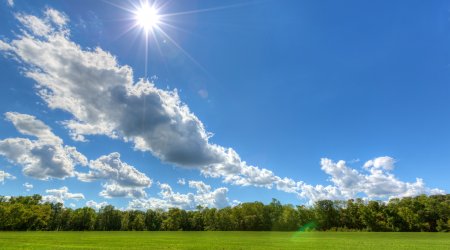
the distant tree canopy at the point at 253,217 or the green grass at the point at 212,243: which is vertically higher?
the distant tree canopy at the point at 253,217

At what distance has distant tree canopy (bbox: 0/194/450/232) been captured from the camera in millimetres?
126625

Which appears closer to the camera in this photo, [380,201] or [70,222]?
[380,201]

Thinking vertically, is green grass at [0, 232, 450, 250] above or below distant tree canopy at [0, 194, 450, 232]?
below

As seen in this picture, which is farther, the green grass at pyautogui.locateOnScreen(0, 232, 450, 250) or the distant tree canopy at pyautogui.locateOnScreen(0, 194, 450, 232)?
the distant tree canopy at pyautogui.locateOnScreen(0, 194, 450, 232)

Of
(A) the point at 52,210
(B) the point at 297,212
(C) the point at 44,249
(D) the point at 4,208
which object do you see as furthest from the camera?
(A) the point at 52,210

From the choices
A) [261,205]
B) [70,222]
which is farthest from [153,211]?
[261,205]

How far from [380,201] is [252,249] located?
131 m

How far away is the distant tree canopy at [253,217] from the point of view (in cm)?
12662

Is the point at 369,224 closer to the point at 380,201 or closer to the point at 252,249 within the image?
the point at 380,201

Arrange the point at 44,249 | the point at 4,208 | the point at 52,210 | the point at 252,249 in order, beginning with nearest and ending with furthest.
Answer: the point at 44,249 < the point at 252,249 < the point at 4,208 < the point at 52,210

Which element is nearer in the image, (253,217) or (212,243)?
(212,243)

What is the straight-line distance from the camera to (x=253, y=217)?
158000 mm

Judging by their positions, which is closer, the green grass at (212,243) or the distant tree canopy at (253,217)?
the green grass at (212,243)

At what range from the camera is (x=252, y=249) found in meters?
30.2
